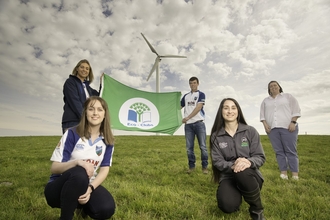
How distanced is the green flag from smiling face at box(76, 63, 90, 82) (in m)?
3.65

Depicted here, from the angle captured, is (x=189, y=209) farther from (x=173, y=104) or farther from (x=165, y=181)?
(x=173, y=104)

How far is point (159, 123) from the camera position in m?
9.24

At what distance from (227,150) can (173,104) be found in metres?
6.06

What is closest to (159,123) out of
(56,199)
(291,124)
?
(291,124)

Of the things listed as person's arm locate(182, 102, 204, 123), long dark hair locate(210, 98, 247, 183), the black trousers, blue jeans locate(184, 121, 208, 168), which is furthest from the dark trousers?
person's arm locate(182, 102, 204, 123)

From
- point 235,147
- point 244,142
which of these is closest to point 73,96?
point 235,147

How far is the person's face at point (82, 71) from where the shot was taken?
14.9 feet

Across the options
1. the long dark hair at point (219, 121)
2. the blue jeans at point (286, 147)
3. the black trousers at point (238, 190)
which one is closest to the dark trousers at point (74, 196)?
the black trousers at point (238, 190)

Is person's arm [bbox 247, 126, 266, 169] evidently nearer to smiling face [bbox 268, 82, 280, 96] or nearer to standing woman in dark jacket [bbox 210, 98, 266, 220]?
standing woman in dark jacket [bbox 210, 98, 266, 220]

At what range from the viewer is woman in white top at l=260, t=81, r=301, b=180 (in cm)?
611

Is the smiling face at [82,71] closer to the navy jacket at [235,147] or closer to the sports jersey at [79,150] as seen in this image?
the sports jersey at [79,150]

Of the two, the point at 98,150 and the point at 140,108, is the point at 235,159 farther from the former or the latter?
the point at 140,108

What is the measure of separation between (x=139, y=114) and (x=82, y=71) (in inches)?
179

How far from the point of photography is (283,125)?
622 centimetres
